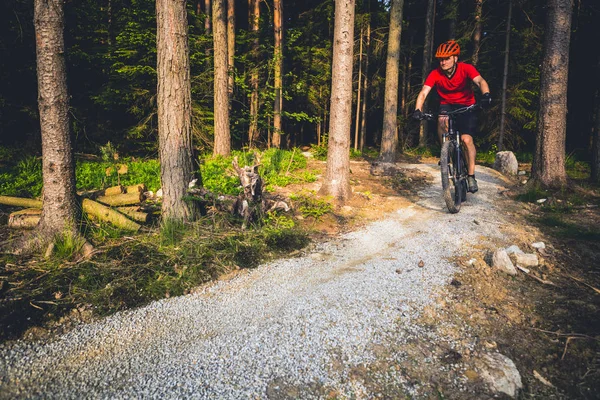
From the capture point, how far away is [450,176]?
20.1 ft

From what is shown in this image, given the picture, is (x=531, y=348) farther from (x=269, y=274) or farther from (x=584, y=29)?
(x=584, y=29)

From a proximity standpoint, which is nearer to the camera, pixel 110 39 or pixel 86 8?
pixel 86 8

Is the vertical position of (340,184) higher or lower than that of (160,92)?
lower

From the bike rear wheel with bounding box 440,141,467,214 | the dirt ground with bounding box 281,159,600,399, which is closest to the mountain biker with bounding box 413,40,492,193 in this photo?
the bike rear wheel with bounding box 440,141,467,214

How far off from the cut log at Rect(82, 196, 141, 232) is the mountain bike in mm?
4845

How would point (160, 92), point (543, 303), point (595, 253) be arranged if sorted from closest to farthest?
point (543, 303)
point (595, 253)
point (160, 92)

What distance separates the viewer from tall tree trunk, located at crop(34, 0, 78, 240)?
4191 mm

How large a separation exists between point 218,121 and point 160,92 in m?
6.75

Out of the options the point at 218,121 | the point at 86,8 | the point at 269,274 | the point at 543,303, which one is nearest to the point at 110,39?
the point at 86,8

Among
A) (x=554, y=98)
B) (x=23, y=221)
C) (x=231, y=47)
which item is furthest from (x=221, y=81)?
(x=554, y=98)

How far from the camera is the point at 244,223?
5.18 metres

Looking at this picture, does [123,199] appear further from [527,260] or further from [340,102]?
[527,260]

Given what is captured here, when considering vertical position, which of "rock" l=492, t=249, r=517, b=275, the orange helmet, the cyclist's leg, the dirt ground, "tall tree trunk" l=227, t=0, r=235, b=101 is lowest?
the dirt ground

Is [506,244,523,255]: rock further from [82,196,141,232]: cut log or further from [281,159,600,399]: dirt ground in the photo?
[82,196,141,232]: cut log
